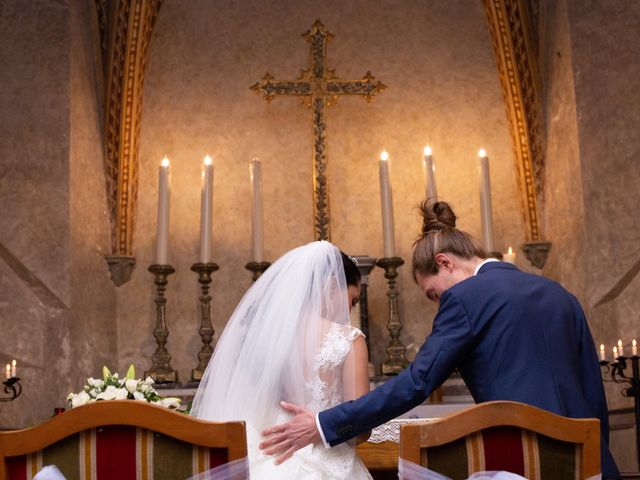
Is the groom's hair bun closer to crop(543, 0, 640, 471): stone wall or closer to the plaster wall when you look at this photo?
crop(543, 0, 640, 471): stone wall

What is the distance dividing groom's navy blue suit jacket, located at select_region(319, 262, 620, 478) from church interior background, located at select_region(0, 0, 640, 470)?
2.80 meters

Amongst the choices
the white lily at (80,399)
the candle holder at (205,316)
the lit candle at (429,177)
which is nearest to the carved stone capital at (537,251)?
the lit candle at (429,177)

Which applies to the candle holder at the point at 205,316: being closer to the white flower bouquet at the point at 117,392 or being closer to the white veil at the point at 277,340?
the white flower bouquet at the point at 117,392

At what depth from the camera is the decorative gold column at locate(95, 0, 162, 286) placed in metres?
6.75

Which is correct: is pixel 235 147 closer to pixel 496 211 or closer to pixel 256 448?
pixel 496 211

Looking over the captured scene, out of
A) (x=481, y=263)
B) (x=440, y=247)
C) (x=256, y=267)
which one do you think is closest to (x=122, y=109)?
(x=256, y=267)

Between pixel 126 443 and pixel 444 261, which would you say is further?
pixel 444 261

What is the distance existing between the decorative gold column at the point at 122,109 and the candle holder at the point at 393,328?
174 cm

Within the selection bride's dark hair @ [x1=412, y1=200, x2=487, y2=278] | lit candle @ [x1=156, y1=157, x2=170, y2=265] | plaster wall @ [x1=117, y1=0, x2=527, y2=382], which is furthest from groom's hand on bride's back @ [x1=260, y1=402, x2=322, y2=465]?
plaster wall @ [x1=117, y1=0, x2=527, y2=382]

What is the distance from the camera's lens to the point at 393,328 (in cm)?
620

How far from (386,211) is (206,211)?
44.2 inches

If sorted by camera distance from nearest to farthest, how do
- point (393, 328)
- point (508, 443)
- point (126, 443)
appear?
point (126, 443)
point (508, 443)
point (393, 328)

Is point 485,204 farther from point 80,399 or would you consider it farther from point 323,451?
point 323,451

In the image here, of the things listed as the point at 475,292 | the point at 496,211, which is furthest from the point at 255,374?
the point at 496,211
